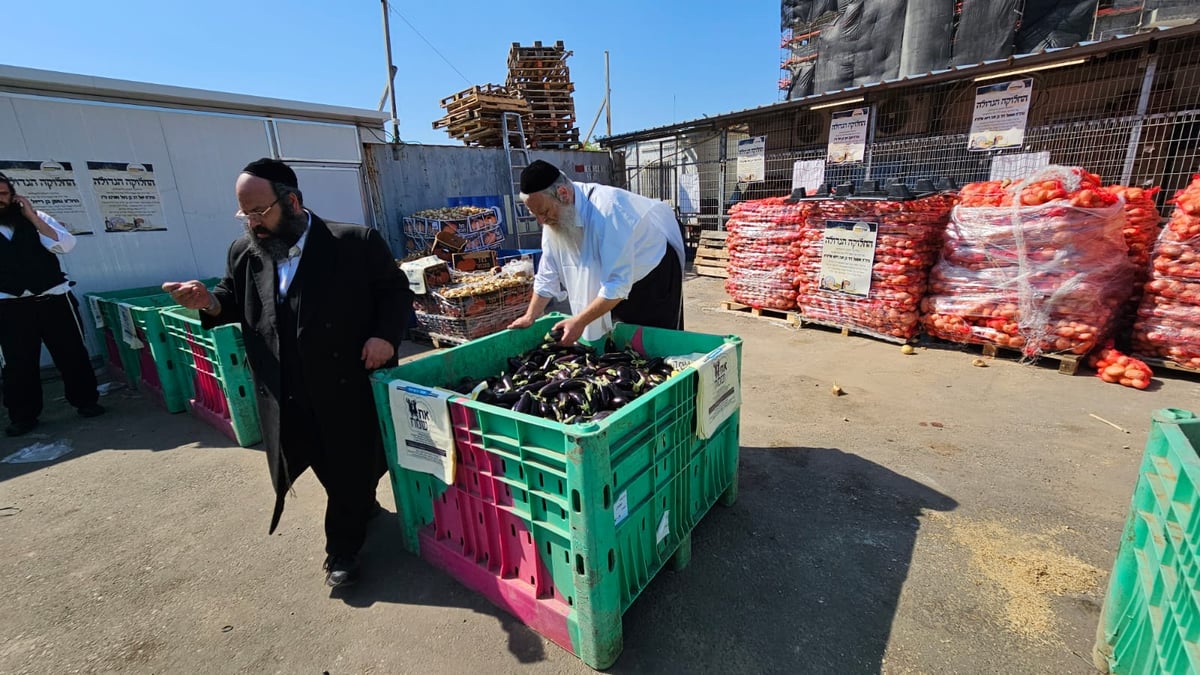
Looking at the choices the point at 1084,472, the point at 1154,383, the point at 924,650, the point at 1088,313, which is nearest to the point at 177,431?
the point at 924,650

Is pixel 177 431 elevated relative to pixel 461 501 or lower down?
lower down

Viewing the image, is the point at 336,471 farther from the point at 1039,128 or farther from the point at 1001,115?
the point at 1039,128

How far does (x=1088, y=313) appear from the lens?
469 cm

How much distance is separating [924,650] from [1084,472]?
7.17ft

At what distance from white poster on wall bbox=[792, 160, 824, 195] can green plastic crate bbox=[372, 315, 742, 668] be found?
8.13 meters

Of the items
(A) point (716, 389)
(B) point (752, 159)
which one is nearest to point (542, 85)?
(B) point (752, 159)

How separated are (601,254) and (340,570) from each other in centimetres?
212

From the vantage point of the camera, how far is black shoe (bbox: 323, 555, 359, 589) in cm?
246

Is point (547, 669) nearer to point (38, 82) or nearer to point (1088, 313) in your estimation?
point (1088, 313)

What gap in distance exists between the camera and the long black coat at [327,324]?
2.24 metres

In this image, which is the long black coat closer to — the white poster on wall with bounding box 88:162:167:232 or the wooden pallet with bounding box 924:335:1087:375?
the white poster on wall with bounding box 88:162:167:232

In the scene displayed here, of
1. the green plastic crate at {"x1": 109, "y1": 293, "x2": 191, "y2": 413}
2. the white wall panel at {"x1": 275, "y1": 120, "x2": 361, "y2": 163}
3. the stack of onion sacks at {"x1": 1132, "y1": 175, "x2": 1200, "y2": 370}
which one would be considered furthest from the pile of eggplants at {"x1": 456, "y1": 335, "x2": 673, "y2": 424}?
the white wall panel at {"x1": 275, "y1": 120, "x2": 361, "y2": 163}

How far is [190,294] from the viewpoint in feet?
7.20

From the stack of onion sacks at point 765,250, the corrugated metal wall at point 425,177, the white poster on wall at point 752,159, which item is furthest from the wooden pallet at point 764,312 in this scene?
the corrugated metal wall at point 425,177
